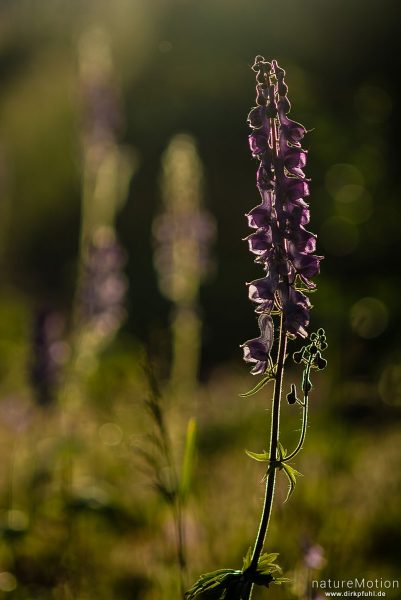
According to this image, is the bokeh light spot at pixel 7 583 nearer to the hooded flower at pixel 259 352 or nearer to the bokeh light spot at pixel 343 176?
the hooded flower at pixel 259 352

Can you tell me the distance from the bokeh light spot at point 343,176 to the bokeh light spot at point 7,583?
450 cm

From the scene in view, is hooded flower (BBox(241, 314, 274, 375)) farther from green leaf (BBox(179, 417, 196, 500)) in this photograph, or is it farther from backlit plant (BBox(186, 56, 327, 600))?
green leaf (BBox(179, 417, 196, 500))

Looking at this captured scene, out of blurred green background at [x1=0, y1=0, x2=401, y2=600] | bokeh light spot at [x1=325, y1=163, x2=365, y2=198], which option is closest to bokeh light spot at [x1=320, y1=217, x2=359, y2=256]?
blurred green background at [x1=0, y1=0, x2=401, y2=600]

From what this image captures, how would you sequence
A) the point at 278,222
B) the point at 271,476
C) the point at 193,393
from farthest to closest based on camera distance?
the point at 193,393, the point at 278,222, the point at 271,476

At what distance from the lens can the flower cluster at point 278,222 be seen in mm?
2109

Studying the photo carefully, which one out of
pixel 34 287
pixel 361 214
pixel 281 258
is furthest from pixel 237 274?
pixel 281 258

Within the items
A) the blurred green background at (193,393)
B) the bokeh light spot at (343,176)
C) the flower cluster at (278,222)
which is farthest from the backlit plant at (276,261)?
the bokeh light spot at (343,176)

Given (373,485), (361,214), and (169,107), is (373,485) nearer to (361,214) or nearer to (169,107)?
(361,214)

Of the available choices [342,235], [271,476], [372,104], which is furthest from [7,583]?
[342,235]

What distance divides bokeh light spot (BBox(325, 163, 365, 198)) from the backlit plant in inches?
187

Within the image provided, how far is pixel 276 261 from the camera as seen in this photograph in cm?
214

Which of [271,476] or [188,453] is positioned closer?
[271,476]

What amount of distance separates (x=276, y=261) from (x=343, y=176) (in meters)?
5.27

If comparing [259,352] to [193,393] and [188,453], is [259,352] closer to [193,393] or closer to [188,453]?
[188,453]
